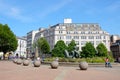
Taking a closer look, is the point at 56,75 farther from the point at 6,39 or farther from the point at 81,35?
the point at 81,35

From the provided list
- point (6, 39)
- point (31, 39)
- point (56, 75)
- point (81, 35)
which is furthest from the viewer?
point (31, 39)

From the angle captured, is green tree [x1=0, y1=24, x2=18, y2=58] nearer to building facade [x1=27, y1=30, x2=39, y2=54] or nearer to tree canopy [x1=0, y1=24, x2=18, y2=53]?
tree canopy [x1=0, y1=24, x2=18, y2=53]

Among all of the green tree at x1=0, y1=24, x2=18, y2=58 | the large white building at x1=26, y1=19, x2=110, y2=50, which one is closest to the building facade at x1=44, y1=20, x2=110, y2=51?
the large white building at x1=26, y1=19, x2=110, y2=50

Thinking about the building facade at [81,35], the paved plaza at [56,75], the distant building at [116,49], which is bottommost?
the paved plaza at [56,75]

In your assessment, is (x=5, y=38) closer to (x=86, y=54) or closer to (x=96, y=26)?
(x=86, y=54)

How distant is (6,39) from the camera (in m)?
88.9

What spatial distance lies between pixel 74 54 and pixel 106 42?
95164mm

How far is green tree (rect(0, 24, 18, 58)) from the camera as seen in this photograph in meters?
88.2

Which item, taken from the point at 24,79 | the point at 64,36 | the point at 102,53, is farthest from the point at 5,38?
the point at 24,79

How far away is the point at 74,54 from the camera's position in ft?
175

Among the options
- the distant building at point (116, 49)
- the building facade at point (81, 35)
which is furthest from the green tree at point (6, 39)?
the distant building at point (116, 49)

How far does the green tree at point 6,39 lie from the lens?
3474 inches

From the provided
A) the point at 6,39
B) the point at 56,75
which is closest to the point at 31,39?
the point at 6,39

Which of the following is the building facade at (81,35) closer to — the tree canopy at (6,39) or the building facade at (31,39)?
the building facade at (31,39)
